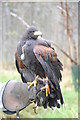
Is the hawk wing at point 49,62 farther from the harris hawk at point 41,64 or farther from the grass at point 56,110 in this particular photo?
the grass at point 56,110

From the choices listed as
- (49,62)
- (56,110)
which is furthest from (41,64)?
(56,110)

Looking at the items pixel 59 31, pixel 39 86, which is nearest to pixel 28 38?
pixel 39 86

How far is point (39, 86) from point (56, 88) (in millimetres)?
115

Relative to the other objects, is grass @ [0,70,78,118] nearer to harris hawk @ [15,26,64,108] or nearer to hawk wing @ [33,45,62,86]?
harris hawk @ [15,26,64,108]

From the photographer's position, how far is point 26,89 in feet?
4.26

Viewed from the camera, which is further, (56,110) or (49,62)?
(56,110)

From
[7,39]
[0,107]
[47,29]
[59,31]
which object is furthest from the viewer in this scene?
[59,31]

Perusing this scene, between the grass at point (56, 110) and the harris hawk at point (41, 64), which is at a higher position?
the harris hawk at point (41, 64)

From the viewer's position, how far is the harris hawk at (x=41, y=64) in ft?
4.24

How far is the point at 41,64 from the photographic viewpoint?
131cm

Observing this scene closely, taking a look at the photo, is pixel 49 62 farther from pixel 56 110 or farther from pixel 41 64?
pixel 56 110

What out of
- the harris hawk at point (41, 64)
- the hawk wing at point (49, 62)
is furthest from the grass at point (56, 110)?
the hawk wing at point (49, 62)

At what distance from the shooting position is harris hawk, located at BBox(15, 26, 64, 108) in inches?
50.9

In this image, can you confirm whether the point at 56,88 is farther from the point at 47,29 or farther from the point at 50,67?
the point at 47,29
